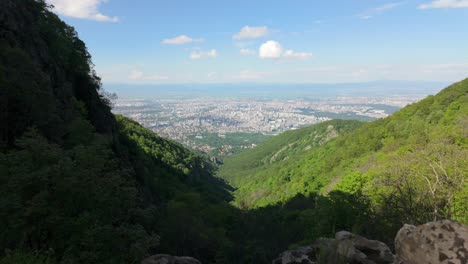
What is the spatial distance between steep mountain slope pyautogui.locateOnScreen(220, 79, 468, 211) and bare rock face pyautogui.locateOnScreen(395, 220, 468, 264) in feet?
44.2

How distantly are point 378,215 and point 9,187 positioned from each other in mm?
17980

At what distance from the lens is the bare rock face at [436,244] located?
17.8 ft

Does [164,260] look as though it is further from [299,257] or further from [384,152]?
[384,152]

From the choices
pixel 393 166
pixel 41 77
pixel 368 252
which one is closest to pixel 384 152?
pixel 393 166

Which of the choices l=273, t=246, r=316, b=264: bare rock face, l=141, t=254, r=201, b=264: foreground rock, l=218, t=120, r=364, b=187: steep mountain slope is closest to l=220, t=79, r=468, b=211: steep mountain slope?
l=273, t=246, r=316, b=264: bare rock face

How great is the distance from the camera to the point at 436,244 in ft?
18.6

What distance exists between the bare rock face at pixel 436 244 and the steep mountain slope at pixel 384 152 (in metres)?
13.5

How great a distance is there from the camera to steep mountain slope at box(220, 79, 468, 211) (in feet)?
72.0

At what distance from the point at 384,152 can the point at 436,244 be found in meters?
47.1

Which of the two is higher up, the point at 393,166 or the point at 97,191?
the point at 97,191

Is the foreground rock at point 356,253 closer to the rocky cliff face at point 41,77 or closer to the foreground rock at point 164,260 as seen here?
the foreground rock at point 164,260

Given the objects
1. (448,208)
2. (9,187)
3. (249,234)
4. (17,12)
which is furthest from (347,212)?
(17,12)

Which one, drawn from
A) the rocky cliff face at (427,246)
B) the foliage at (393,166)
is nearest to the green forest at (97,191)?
the foliage at (393,166)

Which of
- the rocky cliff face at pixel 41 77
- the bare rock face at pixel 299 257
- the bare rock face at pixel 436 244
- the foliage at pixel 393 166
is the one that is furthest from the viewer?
the foliage at pixel 393 166
